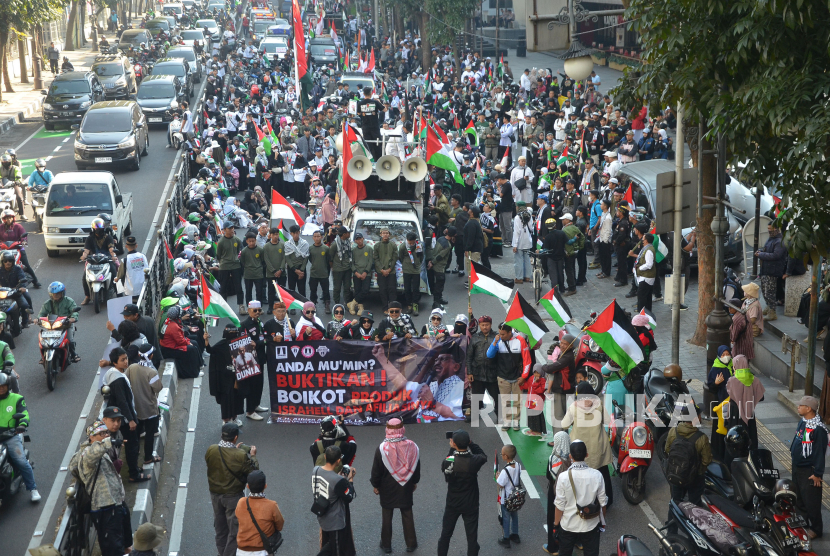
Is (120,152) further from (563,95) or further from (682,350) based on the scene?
(682,350)

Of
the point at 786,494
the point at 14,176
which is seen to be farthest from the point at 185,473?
the point at 14,176

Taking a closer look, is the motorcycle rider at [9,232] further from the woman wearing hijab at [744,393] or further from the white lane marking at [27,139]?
the white lane marking at [27,139]

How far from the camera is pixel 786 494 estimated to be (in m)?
9.41

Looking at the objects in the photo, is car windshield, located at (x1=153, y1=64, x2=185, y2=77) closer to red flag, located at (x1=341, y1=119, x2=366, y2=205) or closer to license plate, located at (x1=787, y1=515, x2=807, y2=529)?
red flag, located at (x1=341, y1=119, x2=366, y2=205)

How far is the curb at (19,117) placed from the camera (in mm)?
37781

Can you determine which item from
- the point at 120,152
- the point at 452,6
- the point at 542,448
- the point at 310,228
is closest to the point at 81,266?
the point at 310,228

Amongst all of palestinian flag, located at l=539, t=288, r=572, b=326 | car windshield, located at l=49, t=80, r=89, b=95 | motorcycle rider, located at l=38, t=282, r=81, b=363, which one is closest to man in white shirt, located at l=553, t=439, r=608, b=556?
palestinian flag, located at l=539, t=288, r=572, b=326

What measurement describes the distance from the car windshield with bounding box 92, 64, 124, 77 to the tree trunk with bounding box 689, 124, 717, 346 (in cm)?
3003

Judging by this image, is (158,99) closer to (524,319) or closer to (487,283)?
(487,283)

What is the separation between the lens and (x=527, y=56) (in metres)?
58.5

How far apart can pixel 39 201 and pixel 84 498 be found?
1571 cm

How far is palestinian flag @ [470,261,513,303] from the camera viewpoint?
1470 cm

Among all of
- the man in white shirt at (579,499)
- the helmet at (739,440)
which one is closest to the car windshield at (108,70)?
the helmet at (739,440)

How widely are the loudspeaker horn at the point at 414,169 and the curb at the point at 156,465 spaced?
6995mm
